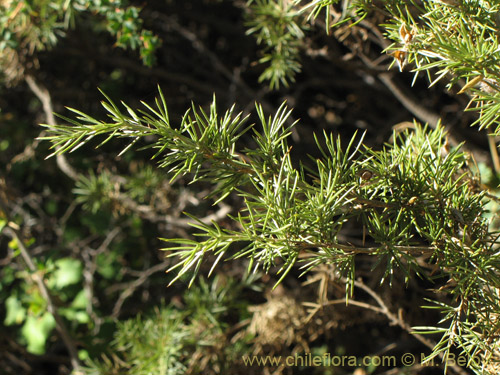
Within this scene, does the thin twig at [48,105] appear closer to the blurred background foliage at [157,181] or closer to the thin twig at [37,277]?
the blurred background foliage at [157,181]

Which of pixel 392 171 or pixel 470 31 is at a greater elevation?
pixel 470 31

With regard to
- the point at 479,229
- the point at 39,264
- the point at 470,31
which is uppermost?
the point at 470,31

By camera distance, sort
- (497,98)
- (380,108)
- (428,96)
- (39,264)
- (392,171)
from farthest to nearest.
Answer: (380,108)
(428,96)
(39,264)
(392,171)
(497,98)

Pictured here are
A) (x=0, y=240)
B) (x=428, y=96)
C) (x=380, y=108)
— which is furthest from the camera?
(x=0, y=240)

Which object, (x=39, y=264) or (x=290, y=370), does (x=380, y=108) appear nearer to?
(x=290, y=370)

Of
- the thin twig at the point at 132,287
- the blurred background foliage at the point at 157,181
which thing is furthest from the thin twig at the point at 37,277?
the thin twig at the point at 132,287

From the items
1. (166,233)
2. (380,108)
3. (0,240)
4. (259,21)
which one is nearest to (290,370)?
(166,233)

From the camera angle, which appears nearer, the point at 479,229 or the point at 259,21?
the point at 479,229

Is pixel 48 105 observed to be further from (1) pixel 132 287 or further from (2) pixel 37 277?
(1) pixel 132 287

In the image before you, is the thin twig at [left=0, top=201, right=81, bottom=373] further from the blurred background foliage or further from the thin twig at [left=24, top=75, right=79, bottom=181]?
the thin twig at [left=24, top=75, right=79, bottom=181]

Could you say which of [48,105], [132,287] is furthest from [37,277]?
[48,105]
